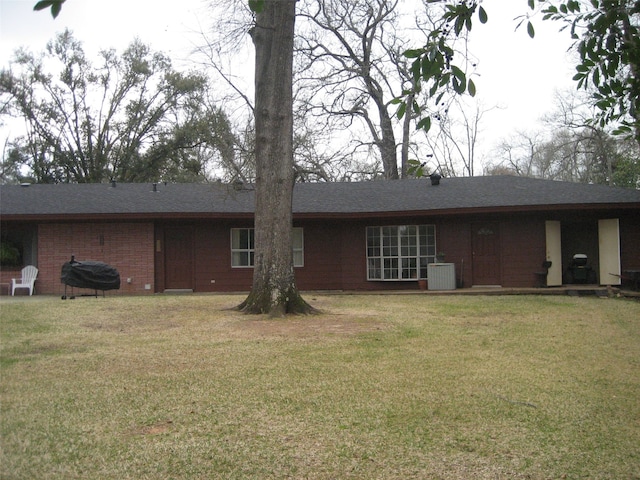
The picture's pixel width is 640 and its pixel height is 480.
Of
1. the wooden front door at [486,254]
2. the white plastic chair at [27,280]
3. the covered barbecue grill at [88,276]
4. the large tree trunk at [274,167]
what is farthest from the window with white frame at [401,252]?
the white plastic chair at [27,280]

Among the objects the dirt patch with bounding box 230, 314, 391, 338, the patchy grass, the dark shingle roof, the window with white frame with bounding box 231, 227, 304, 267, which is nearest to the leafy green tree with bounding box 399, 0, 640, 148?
the patchy grass

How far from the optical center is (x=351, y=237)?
19.1 meters

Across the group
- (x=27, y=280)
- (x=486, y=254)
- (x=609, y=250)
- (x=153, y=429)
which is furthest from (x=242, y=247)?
(x=153, y=429)

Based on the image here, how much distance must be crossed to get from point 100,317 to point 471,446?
8311 millimetres

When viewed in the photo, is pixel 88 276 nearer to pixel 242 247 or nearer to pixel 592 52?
pixel 242 247

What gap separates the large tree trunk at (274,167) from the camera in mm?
11898

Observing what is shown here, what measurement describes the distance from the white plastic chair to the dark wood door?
147 inches

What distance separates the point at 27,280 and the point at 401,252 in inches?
426

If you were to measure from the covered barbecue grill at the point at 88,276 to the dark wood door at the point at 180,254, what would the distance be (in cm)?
290

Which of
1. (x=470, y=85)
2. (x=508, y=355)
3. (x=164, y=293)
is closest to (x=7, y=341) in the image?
(x=508, y=355)

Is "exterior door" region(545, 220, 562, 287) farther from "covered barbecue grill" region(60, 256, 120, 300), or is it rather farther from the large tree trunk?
"covered barbecue grill" region(60, 256, 120, 300)

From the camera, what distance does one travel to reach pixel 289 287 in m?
12.0

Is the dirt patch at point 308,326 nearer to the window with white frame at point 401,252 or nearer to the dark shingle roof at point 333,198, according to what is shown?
the dark shingle roof at point 333,198

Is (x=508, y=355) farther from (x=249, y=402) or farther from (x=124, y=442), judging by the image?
(x=124, y=442)
